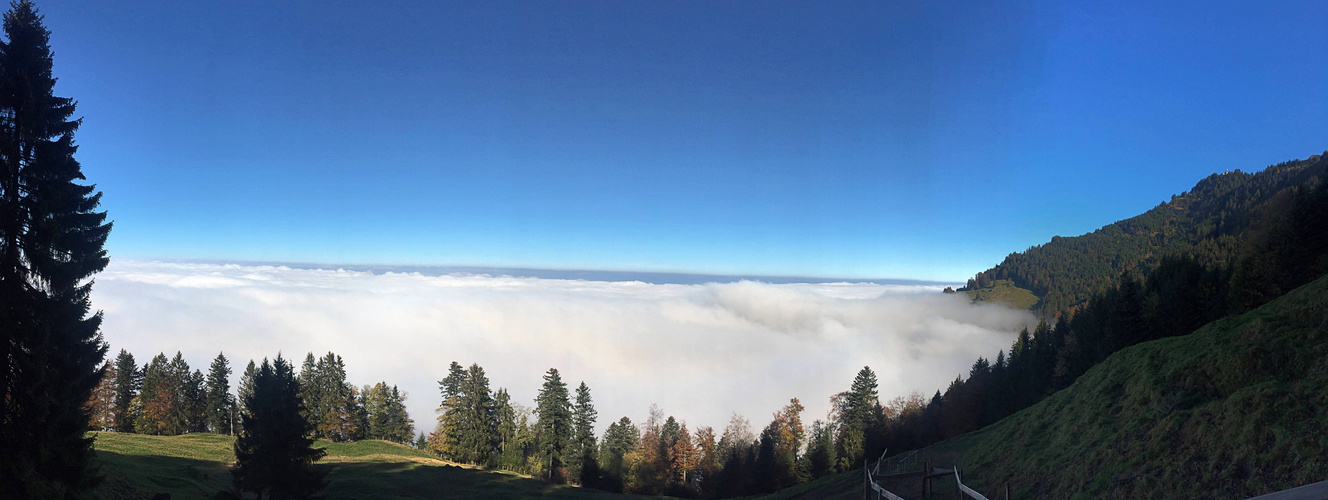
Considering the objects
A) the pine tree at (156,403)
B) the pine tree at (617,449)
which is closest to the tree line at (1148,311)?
the pine tree at (617,449)

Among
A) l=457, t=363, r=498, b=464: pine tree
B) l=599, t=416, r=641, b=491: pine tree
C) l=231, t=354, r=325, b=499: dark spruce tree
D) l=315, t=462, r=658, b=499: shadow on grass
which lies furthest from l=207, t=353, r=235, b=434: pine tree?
l=231, t=354, r=325, b=499: dark spruce tree

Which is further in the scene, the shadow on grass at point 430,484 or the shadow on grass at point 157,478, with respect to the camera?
the shadow on grass at point 430,484

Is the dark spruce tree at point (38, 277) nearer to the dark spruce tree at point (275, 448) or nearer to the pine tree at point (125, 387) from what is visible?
the dark spruce tree at point (275, 448)

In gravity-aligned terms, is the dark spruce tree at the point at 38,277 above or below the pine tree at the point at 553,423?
above

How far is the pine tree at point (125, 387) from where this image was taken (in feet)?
229

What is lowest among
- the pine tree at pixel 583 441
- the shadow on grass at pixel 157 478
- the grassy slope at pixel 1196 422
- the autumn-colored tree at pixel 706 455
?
the autumn-colored tree at pixel 706 455

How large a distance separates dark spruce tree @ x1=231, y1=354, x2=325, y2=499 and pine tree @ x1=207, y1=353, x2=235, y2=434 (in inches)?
2467

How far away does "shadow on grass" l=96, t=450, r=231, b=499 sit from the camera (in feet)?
73.6

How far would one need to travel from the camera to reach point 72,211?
16094mm

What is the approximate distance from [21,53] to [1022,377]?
3139 inches

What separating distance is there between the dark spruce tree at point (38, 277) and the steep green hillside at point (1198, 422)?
34012 millimetres

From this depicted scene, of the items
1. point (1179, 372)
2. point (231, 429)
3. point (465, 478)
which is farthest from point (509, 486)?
point (231, 429)

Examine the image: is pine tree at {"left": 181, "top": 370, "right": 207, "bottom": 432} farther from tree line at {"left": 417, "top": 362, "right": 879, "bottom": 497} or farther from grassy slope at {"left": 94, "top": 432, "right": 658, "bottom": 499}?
tree line at {"left": 417, "top": 362, "right": 879, "bottom": 497}

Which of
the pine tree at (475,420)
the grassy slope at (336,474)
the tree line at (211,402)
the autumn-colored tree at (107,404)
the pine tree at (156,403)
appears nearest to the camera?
the grassy slope at (336,474)
